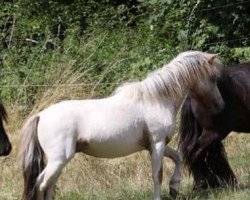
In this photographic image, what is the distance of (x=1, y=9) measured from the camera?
15031mm

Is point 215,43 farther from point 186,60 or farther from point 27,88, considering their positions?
point 186,60

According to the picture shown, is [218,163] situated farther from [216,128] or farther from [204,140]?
[216,128]

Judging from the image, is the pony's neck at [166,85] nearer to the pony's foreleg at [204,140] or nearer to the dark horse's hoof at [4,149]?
the pony's foreleg at [204,140]

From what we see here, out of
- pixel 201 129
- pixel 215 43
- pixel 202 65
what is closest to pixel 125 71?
pixel 215 43

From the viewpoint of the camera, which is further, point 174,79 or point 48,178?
point 174,79

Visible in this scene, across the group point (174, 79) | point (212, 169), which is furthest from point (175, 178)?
point (212, 169)

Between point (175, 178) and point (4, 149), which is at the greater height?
point (4, 149)

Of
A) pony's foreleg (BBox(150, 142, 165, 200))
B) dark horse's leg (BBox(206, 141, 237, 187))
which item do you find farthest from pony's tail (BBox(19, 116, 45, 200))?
dark horse's leg (BBox(206, 141, 237, 187))

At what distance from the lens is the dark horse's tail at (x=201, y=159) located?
7.41 meters

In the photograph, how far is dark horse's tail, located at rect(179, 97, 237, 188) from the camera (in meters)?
7.41

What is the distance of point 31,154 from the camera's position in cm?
629

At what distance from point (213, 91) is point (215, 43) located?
507cm

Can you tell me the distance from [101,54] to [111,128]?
586cm

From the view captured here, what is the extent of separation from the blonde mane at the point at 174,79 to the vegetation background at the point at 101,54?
3.59 feet
